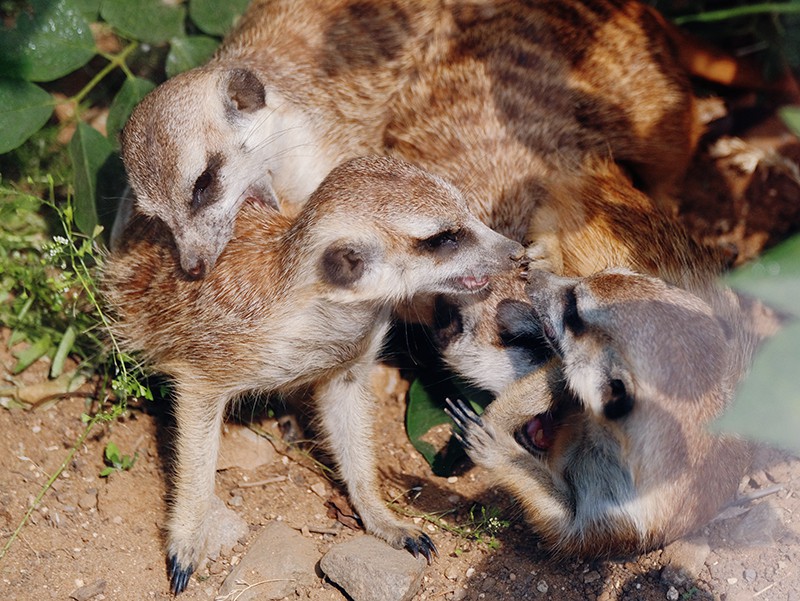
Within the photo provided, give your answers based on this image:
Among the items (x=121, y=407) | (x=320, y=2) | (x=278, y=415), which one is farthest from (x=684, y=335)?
(x=320, y=2)

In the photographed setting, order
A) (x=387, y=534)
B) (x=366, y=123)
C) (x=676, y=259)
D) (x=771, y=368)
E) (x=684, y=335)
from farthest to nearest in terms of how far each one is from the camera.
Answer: (x=366, y=123)
(x=676, y=259)
(x=387, y=534)
(x=684, y=335)
(x=771, y=368)

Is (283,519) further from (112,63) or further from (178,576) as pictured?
(112,63)

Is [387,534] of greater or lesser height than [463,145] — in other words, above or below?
below

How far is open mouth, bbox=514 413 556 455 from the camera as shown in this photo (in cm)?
304

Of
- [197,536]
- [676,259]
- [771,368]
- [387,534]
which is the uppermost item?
[771,368]

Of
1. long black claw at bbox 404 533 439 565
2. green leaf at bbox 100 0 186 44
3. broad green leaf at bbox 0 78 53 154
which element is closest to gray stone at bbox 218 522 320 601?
long black claw at bbox 404 533 439 565

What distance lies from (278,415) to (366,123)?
1311 mm

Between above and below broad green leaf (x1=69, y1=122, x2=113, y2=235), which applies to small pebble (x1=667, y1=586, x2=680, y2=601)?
below

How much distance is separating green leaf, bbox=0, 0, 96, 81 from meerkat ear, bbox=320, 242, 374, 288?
1.48 m

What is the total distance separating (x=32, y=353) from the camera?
330cm

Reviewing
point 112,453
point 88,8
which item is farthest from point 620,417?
point 88,8

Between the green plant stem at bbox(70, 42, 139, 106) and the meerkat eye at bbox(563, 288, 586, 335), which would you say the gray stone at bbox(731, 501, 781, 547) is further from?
the green plant stem at bbox(70, 42, 139, 106)

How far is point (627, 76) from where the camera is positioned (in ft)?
11.6

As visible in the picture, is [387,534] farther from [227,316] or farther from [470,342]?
[227,316]
